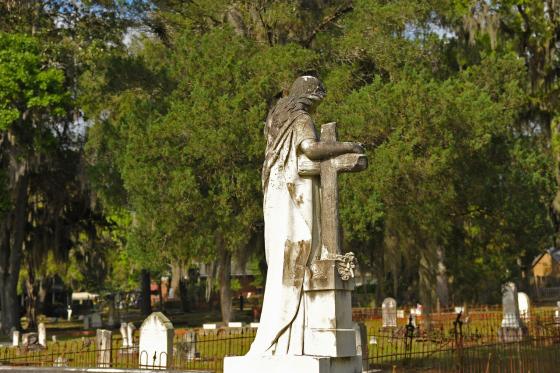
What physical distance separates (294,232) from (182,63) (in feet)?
66.0

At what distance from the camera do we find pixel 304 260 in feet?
24.2

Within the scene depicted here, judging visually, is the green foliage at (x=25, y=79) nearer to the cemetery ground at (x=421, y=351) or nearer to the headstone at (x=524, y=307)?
the cemetery ground at (x=421, y=351)

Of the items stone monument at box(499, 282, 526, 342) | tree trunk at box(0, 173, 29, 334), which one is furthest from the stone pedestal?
tree trunk at box(0, 173, 29, 334)

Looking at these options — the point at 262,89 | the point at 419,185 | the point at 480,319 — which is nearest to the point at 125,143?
the point at 262,89

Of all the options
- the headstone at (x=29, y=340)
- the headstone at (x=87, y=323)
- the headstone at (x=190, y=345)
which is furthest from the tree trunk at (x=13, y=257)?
the headstone at (x=190, y=345)

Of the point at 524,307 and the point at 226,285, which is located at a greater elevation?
the point at 226,285

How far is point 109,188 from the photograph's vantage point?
93.8 feet

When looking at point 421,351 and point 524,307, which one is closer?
point 421,351

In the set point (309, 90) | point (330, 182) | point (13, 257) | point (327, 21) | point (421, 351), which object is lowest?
point (421, 351)

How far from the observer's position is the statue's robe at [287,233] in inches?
289

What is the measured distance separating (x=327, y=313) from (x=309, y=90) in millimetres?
2313

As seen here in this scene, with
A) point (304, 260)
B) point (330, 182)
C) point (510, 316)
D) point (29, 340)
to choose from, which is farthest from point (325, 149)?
point (29, 340)

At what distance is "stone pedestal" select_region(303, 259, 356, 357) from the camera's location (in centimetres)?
708

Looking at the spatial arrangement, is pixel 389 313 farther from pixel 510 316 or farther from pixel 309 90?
pixel 309 90
